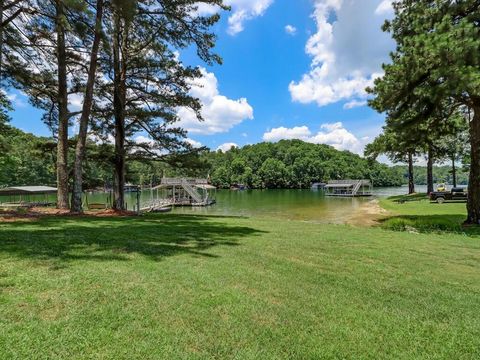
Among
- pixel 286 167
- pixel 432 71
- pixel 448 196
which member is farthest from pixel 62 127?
pixel 286 167

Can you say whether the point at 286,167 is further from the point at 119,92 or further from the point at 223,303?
the point at 223,303

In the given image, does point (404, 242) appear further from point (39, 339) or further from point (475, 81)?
point (39, 339)

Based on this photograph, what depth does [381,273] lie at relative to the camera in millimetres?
5836

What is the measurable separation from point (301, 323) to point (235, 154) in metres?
129

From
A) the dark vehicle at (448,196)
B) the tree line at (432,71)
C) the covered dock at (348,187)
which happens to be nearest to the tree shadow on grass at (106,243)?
the tree line at (432,71)

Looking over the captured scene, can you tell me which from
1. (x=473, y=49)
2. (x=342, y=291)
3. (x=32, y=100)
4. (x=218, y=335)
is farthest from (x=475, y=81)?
(x=32, y=100)

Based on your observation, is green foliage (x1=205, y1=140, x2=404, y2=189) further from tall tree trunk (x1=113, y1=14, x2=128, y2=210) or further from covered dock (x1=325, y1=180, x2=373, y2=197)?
tall tree trunk (x1=113, y1=14, x2=128, y2=210)

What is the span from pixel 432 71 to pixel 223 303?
461 inches

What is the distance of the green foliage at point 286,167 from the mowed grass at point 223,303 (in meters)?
106

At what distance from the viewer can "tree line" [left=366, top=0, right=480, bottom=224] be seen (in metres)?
10.7

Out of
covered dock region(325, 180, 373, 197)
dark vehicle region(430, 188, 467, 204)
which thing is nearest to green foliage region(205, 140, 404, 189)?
covered dock region(325, 180, 373, 197)

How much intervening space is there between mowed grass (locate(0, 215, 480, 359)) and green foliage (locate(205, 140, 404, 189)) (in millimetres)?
106039

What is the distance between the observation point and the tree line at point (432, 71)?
35.2ft

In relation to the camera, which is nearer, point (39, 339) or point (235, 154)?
point (39, 339)
